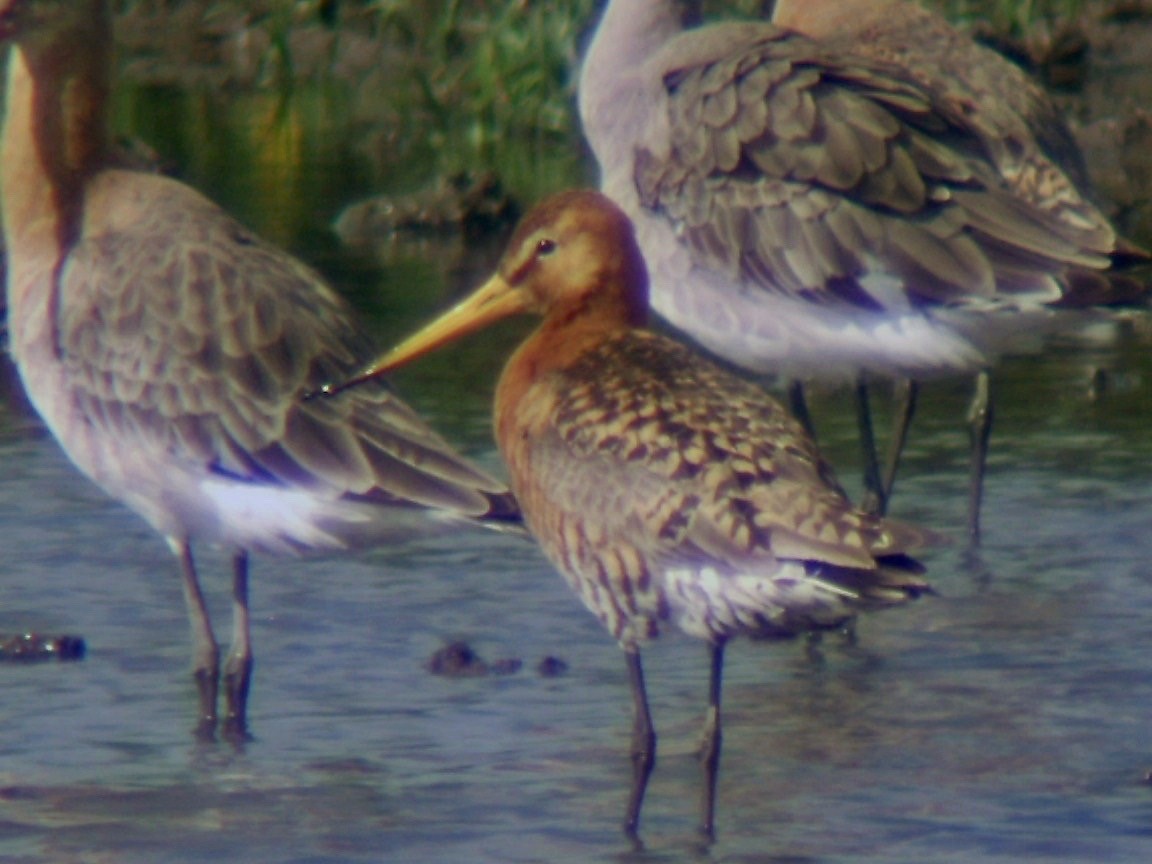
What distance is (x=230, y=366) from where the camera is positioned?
24.1ft

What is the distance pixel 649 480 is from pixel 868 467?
2760 millimetres

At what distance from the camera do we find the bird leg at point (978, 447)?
8.98 metres

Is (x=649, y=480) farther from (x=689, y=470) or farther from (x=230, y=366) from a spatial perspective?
(x=230, y=366)

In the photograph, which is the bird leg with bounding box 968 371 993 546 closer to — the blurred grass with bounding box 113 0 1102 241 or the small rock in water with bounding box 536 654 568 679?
the small rock in water with bounding box 536 654 568 679

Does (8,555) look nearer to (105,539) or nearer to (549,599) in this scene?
(105,539)

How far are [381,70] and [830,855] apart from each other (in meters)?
17.1

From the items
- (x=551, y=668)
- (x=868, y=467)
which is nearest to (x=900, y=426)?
(x=868, y=467)

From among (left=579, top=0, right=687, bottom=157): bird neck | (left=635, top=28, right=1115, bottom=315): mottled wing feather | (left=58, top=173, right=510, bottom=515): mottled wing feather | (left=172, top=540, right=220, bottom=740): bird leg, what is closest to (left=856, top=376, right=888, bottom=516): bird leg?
(left=635, top=28, right=1115, bottom=315): mottled wing feather

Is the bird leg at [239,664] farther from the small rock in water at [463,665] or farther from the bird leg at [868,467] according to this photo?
the bird leg at [868,467]

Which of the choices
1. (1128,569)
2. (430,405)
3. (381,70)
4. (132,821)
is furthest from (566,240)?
(381,70)

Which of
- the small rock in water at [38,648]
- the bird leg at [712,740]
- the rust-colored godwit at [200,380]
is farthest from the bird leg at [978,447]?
the small rock in water at [38,648]

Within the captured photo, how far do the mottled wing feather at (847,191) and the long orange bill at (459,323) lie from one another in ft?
5.69

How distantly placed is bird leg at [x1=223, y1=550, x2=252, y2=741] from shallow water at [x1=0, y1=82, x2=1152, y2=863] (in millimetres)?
56

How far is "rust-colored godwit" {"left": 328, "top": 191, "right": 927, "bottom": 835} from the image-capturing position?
592 cm
